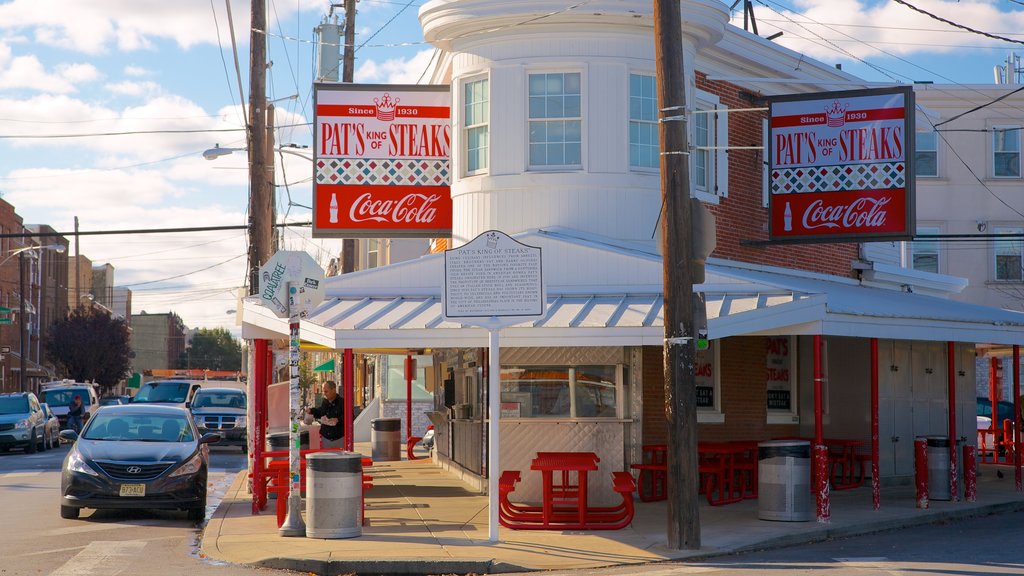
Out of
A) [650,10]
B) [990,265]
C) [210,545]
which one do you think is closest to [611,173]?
[650,10]

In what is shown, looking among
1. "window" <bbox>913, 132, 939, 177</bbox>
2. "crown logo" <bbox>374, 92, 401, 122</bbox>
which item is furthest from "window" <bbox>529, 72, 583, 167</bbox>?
"window" <bbox>913, 132, 939, 177</bbox>

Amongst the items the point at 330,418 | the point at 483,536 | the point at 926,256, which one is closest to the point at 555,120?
the point at 330,418

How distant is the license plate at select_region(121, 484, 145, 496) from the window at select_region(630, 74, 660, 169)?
8.35 m

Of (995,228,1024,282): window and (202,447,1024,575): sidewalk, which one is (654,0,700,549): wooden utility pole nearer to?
(202,447,1024,575): sidewalk

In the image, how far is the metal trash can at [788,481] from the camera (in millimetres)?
14422

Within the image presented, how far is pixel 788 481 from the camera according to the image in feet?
47.4

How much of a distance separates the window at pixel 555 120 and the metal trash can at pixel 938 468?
6.51 meters

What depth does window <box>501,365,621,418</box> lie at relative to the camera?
1630 cm

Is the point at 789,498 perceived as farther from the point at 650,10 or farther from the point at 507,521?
the point at 650,10

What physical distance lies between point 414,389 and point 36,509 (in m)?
23.7

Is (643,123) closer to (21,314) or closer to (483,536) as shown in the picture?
(483,536)

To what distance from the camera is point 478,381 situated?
1877 centimetres

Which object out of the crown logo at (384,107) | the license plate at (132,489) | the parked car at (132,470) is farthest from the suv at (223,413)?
the license plate at (132,489)

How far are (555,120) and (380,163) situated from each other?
2828 mm
